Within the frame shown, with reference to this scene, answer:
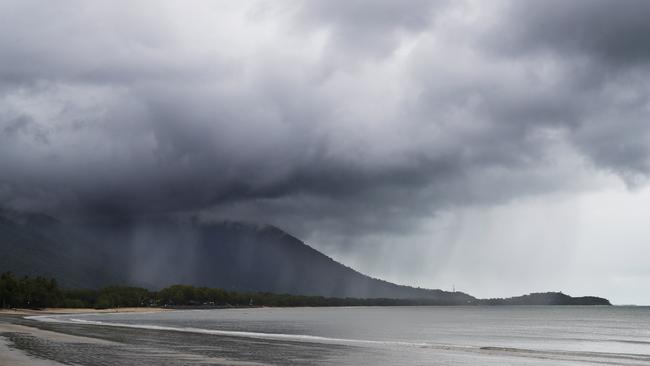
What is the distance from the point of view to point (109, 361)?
50062 millimetres

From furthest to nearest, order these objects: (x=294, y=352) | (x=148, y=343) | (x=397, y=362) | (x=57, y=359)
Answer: (x=148, y=343), (x=294, y=352), (x=397, y=362), (x=57, y=359)

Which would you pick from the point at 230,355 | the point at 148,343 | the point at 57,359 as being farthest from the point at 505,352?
the point at 57,359

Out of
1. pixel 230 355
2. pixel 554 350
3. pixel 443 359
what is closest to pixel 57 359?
pixel 230 355

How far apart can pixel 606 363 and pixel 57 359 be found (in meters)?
49.5

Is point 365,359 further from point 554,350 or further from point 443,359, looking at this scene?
point 554,350

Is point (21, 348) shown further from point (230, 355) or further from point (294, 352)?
point (294, 352)

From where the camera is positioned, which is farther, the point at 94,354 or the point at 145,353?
the point at 145,353

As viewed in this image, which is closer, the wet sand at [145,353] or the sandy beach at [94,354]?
the sandy beach at [94,354]

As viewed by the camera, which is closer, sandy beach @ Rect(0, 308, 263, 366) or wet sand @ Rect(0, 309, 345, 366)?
sandy beach @ Rect(0, 308, 263, 366)

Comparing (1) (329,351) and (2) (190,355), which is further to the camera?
(1) (329,351)

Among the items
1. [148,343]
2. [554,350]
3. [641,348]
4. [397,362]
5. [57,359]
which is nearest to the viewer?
[57,359]

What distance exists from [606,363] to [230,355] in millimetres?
35946

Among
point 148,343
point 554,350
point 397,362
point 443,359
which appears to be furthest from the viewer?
point 554,350

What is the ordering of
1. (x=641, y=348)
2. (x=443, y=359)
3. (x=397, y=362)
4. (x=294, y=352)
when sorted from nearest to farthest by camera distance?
(x=397, y=362) < (x=443, y=359) < (x=294, y=352) < (x=641, y=348)
